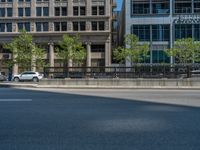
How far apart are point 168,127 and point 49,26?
264 ft

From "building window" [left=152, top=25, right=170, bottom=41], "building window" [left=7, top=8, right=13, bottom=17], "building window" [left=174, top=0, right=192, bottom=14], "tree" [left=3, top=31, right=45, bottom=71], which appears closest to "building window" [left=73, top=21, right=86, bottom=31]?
"building window" [left=7, top=8, right=13, bottom=17]

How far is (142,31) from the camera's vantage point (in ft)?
262

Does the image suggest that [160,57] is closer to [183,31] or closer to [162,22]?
[183,31]

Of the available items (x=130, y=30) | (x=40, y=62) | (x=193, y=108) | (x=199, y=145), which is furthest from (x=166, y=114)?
(x=130, y=30)

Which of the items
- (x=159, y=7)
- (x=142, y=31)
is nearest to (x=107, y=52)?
(x=142, y=31)

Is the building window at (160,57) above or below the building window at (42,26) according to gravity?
below

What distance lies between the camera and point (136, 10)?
263 feet

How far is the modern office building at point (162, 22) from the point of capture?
258ft

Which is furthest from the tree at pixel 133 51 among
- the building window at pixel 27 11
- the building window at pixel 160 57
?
the building window at pixel 27 11

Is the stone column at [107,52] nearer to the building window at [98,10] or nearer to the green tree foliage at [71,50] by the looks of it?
the building window at [98,10]

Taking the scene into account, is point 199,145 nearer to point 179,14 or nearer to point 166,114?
point 166,114

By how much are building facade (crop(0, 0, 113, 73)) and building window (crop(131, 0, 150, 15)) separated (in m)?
7.35

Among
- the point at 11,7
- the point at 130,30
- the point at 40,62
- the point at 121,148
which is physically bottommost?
the point at 121,148

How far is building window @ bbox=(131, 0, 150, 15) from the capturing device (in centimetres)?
7944
